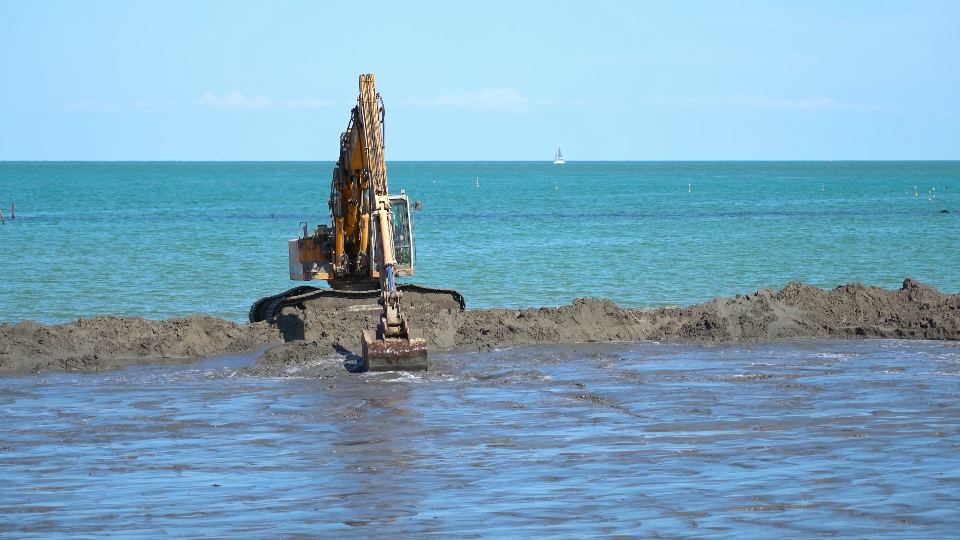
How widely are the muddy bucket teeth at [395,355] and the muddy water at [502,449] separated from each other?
30 centimetres

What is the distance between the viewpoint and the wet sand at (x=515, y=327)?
1731 centimetres

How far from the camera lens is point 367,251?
792 inches

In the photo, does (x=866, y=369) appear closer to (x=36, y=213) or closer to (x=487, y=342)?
(x=487, y=342)

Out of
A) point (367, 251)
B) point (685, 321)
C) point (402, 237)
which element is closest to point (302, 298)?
point (367, 251)

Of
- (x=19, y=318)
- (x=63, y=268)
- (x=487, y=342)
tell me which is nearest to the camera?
(x=487, y=342)

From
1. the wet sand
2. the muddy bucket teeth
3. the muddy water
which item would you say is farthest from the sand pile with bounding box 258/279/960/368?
the muddy bucket teeth

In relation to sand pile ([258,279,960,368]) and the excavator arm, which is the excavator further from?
sand pile ([258,279,960,368])

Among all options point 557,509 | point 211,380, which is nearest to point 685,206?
point 211,380

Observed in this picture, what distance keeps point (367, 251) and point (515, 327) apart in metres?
3.22

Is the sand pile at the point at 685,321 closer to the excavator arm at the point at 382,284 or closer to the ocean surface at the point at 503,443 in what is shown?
the ocean surface at the point at 503,443

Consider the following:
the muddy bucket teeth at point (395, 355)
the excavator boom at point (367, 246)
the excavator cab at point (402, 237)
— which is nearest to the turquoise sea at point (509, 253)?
the excavator boom at point (367, 246)

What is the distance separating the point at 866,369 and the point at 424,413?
6351 mm

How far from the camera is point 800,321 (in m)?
18.9

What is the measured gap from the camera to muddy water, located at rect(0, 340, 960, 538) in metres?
8.71
